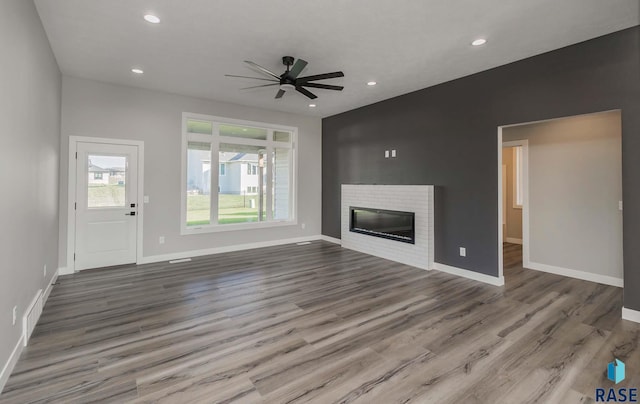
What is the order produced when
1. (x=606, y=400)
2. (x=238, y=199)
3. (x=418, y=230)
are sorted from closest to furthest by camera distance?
(x=606, y=400), (x=418, y=230), (x=238, y=199)

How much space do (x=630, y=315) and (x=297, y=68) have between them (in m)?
4.39

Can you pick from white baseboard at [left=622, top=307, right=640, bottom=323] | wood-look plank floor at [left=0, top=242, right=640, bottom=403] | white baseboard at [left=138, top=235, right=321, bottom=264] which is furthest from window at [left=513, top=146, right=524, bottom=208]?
white baseboard at [left=138, top=235, right=321, bottom=264]

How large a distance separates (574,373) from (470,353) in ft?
2.26

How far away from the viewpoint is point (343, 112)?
6.82 meters

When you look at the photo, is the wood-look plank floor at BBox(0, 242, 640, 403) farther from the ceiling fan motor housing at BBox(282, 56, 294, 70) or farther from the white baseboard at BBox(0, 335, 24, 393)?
the ceiling fan motor housing at BBox(282, 56, 294, 70)

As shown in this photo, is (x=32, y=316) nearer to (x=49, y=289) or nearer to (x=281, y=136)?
(x=49, y=289)

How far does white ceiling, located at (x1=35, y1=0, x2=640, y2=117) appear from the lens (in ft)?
9.14

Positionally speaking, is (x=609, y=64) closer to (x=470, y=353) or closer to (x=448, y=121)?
(x=448, y=121)

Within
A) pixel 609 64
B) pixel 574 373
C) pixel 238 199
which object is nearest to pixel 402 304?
pixel 574 373

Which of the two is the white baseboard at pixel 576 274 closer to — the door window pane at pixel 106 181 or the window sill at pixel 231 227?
the window sill at pixel 231 227

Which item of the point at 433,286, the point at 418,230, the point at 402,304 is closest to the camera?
the point at 402,304

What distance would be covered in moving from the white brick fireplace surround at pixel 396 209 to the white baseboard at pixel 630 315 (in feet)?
7.45

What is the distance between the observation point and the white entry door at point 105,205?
4703 mm

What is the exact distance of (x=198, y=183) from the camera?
5816mm
